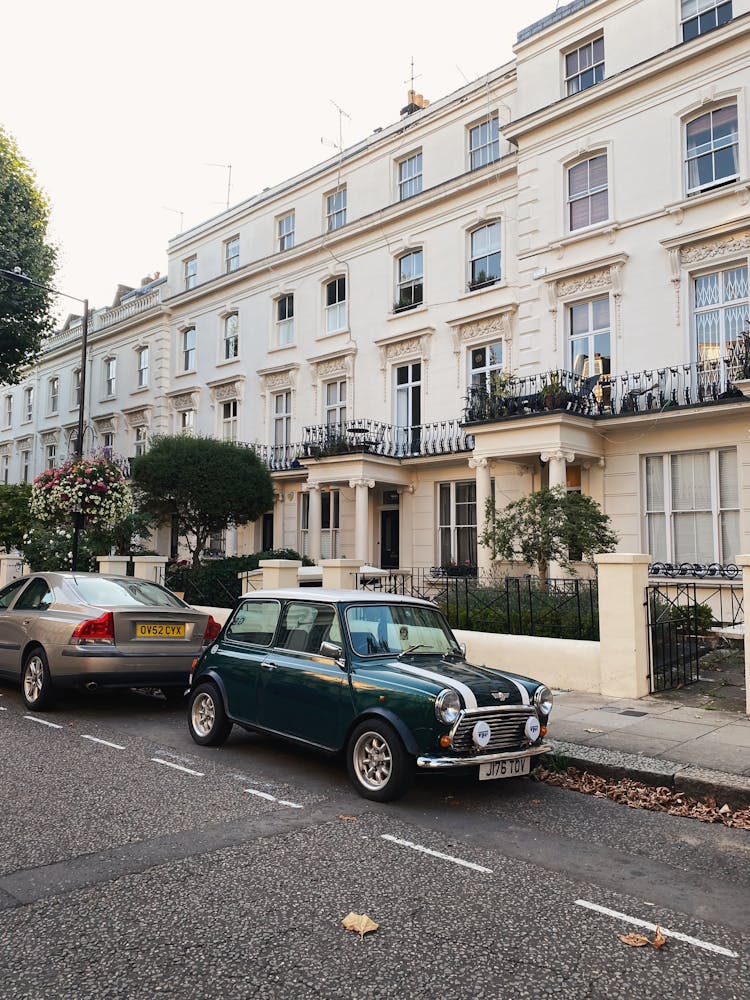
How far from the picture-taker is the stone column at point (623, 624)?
9.12 meters

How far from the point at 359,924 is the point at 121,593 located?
6793 mm

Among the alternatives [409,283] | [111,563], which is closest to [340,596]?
[111,563]

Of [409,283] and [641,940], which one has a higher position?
[409,283]

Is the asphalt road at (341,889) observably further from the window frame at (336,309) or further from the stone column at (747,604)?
the window frame at (336,309)

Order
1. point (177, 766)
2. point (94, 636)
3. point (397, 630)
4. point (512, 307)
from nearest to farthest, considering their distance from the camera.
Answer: point (177, 766) < point (397, 630) < point (94, 636) < point (512, 307)

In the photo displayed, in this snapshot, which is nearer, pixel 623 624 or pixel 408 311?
pixel 623 624

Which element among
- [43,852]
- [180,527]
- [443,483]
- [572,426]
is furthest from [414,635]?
[180,527]

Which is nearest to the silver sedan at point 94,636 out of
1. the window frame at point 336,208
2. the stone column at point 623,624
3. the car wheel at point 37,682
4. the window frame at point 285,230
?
the car wheel at point 37,682

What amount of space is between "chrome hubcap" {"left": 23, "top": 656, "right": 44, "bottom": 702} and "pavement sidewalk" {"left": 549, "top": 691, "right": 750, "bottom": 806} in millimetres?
5830

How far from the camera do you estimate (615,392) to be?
55.8 feet

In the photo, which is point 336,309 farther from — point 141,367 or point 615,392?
point 141,367

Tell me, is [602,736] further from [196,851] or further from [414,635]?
[196,851]

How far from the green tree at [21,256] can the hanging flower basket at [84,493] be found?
36.7 ft

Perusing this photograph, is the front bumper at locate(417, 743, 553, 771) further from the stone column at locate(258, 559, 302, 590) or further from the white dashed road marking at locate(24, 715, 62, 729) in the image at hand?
the stone column at locate(258, 559, 302, 590)
